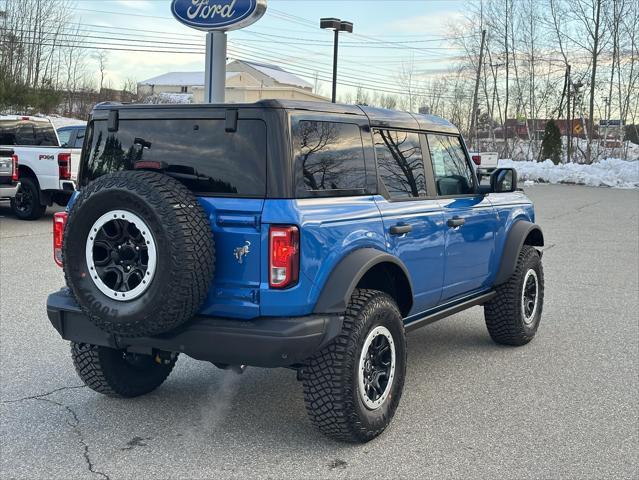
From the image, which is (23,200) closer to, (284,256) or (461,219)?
(461,219)

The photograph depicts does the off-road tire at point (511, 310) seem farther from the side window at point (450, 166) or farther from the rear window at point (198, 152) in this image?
the rear window at point (198, 152)

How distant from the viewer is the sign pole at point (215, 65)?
434 inches

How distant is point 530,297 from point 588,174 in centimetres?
2792

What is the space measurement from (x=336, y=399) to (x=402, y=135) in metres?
1.92

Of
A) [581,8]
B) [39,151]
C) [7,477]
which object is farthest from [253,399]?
[581,8]

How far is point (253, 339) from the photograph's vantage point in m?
3.71

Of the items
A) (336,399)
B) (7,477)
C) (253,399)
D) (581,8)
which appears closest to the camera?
(7,477)

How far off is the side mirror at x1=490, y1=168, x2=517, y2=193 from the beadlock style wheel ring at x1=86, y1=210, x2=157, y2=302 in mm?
3067

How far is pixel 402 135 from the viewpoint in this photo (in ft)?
16.3

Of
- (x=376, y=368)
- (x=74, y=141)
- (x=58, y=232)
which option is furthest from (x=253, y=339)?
(x=74, y=141)

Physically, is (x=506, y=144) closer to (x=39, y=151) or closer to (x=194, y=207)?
(x=39, y=151)

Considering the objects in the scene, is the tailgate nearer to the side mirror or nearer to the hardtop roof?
the hardtop roof

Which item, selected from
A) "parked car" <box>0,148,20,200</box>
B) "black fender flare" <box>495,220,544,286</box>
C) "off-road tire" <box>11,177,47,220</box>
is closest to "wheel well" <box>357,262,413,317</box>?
"black fender flare" <box>495,220,544,286</box>

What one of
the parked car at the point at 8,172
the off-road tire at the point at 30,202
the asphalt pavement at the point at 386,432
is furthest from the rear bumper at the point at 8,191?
the asphalt pavement at the point at 386,432
